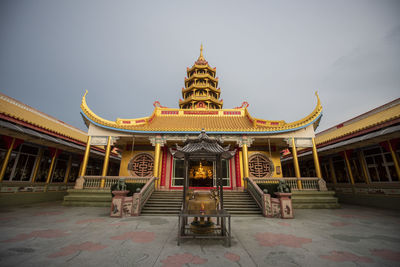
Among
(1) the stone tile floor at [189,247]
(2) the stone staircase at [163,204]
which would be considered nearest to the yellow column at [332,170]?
(1) the stone tile floor at [189,247]

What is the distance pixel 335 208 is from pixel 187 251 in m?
9.95

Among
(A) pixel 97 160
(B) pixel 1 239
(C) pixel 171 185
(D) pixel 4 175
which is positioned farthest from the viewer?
(A) pixel 97 160

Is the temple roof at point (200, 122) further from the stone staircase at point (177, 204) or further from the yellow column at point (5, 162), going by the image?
the stone staircase at point (177, 204)

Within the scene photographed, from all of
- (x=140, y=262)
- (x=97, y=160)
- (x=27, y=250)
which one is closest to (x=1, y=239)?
(x=27, y=250)

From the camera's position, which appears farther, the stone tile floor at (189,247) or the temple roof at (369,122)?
the temple roof at (369,122)

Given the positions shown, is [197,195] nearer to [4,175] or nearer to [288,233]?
[288,233]

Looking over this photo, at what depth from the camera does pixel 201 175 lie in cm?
1261

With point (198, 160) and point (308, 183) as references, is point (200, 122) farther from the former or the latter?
point (308, 183)

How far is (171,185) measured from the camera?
40.8 feet

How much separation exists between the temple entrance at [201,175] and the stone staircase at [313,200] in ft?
18.2

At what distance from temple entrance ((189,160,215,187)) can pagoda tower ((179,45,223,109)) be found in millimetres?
8923

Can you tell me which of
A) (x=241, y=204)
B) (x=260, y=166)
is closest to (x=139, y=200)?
(x=241, y=204)

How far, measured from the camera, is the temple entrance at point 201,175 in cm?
1244

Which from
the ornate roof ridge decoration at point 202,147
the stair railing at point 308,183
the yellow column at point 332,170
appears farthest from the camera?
the yellow column at point 332,170
